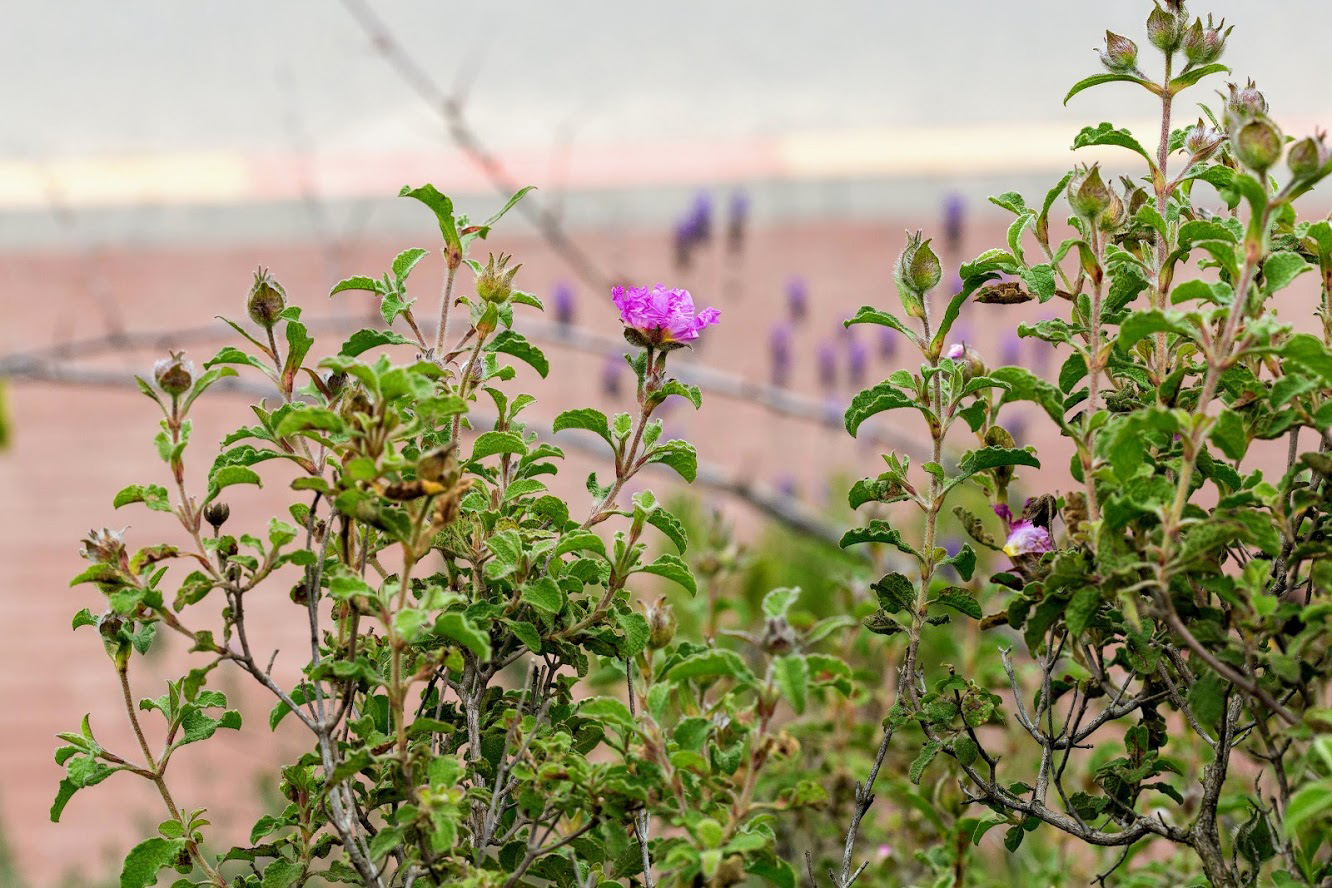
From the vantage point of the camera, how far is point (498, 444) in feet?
2.26

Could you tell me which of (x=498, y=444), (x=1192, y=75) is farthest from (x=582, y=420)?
(x=1192, y=75)

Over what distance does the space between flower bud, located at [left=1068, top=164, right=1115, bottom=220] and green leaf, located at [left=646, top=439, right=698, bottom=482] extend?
23 centimetres

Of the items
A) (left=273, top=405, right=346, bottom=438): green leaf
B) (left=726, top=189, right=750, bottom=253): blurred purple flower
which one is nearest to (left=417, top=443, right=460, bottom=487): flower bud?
(left=273, top=405, right=346, bottom=438): green leaf

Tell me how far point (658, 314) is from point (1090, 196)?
0.22m

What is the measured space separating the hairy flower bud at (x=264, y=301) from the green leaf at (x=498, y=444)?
0.41ft

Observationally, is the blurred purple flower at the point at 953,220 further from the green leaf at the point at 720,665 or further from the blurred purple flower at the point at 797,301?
the green leaf at the point at 720,665

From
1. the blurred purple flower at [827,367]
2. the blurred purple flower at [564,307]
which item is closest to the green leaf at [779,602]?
the blurred purple flower at [564,307]

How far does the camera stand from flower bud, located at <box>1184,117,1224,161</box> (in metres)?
0.72

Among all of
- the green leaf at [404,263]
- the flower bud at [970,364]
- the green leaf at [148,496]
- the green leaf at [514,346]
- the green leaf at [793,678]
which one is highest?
the green leaf at [404,263]

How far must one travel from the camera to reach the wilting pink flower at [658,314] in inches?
27.4

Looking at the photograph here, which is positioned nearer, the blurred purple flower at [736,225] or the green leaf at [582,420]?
the green leaf at [582,420]

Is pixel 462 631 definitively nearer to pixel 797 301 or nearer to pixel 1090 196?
pixel 1090 196

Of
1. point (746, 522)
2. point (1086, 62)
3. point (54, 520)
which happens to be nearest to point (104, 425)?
point (54, 520)

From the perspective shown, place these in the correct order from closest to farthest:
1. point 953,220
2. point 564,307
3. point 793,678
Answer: point 793,678 < point 564,307 < point 953,220
